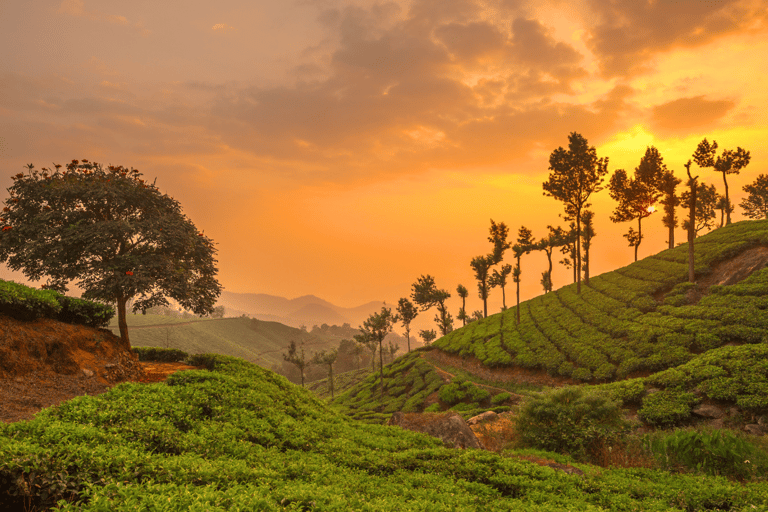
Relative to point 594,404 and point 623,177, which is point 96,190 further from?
point 623,177

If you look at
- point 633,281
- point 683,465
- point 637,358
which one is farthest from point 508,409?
point 633,281

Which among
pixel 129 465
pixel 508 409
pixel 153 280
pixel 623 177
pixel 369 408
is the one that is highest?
pixel 623 177

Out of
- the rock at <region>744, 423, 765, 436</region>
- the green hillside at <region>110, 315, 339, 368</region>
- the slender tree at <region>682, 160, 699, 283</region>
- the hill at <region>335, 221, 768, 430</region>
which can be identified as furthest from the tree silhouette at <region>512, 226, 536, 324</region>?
the green hillside at <region>110, 315, 339, 368</region>

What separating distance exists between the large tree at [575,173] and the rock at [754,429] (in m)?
35.3

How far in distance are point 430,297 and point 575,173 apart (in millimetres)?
40815

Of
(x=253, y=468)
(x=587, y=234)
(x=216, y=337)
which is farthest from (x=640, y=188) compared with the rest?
(x=216, y=337)

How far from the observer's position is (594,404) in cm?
1694

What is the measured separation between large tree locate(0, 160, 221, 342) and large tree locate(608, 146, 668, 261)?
221 ft

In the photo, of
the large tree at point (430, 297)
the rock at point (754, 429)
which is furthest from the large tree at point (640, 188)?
the rock at point (754, 429)

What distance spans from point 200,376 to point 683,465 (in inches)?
747

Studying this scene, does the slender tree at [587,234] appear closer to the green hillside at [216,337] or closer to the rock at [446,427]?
the rock at [446,427]

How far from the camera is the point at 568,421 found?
16.4m

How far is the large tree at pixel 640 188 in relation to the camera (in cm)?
5853

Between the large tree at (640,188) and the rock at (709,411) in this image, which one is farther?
the large tree at (640,188)
